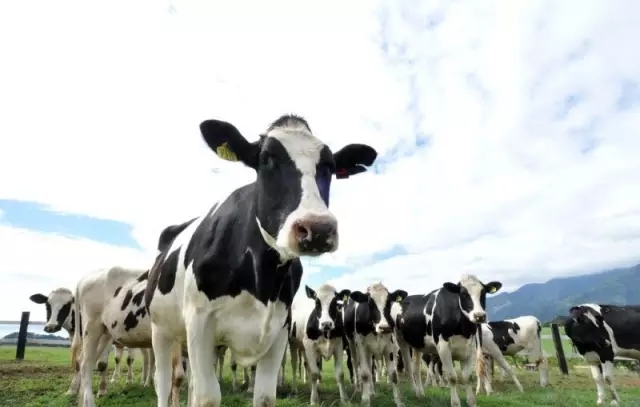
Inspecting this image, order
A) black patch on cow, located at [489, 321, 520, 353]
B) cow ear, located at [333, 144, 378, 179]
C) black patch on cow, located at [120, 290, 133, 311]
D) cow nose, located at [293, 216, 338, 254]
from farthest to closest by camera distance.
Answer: black patch on cow, located at [489, 321, 520, 353] < black patch on cow, located at [120, 290, 133, 311] < cow ear, located at [333, 144, 378, 179] < cow nose, located at [293, 216, 338, 254]

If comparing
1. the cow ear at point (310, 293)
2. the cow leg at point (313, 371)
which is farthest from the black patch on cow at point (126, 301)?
the cow ear at point (310, 293)

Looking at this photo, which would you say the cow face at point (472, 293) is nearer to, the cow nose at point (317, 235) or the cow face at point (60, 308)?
the cow nose at point (317, 235)

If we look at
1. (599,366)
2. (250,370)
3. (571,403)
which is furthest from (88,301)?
(599,366)

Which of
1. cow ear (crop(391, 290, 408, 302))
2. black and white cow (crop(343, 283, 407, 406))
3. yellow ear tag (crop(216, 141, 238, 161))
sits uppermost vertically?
yellow ear tag (crop(216, 141, 238, 161))

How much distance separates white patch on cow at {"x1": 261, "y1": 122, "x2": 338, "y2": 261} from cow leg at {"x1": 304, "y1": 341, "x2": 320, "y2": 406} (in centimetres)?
858

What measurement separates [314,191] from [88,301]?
7852 millimetres

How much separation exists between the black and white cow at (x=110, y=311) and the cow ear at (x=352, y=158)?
5924 mm

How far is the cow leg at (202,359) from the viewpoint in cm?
372

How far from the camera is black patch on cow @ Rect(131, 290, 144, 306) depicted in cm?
908

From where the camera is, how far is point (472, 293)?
38.5 feet

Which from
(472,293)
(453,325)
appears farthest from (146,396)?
(472,293)

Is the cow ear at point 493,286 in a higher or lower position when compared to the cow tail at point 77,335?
higher

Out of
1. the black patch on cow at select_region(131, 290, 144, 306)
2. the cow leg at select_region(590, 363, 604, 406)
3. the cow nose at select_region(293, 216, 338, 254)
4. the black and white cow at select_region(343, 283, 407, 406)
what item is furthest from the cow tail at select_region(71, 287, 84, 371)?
the cow leg at select_region(590, 363, 604, 406)

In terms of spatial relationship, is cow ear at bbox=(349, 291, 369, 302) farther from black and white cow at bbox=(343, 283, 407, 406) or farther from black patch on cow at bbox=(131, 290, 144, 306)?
black patch on cow at bbox=(131, 290, 144, 306)
